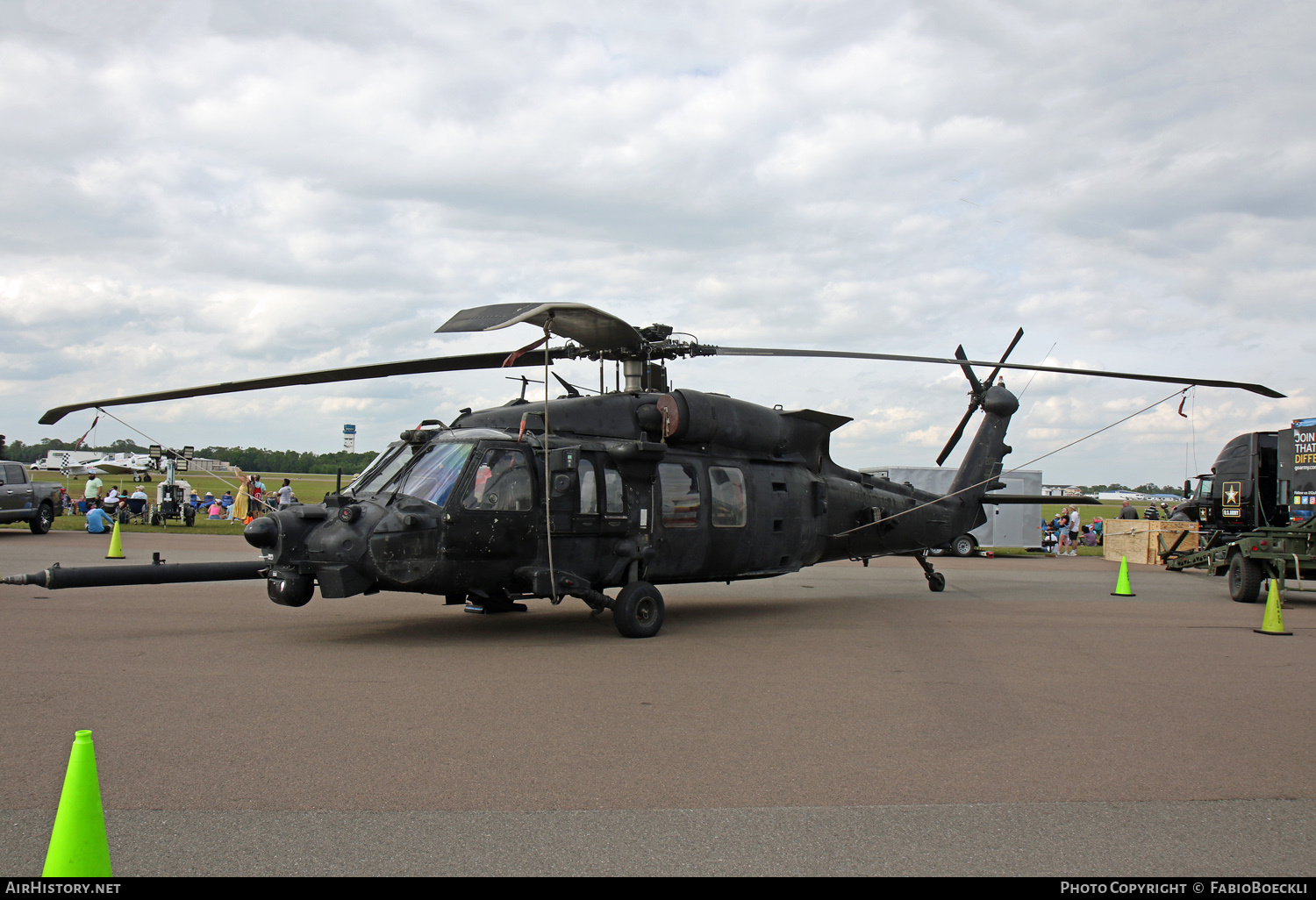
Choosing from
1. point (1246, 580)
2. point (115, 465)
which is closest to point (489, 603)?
point (1246, 580)

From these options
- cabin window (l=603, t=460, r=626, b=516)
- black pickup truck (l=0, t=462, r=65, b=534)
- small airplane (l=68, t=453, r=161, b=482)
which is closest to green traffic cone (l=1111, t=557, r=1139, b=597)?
cabin window (l=603, t=460, r=626, b=516)

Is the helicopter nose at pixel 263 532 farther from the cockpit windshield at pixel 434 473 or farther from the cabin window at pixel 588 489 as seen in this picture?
the cabin window at pixel 588 489

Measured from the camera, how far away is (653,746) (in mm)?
5660

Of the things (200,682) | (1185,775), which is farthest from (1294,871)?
(200,682)

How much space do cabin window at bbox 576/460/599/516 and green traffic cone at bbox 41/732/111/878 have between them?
706 centimetres

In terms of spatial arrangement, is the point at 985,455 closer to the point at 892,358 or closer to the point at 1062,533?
the point at 892,358

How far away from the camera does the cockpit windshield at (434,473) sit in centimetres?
911

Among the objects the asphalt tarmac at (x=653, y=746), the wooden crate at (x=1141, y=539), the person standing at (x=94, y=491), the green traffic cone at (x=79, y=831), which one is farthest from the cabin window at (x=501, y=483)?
the person standing at (x=94, y=491)

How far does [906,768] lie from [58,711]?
5376mm

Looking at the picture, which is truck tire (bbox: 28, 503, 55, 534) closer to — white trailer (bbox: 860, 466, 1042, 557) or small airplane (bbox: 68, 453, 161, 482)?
white trailer (bbox: 860, 466, 1042, 557)

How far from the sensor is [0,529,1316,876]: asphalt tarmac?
4.02 meters

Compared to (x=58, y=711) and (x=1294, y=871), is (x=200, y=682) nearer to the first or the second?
(x=58, y=711)

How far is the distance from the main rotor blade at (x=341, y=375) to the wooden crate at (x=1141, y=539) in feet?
63.0

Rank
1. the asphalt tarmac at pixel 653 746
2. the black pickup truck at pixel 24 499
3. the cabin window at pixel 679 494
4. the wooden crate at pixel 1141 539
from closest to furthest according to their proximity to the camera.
→ the asphalt tarmac at pixel 653 746 → the cabin window at pixel 679 494 → the black pickup truck at pixel 24 499 → the wooden crate at pixel 1141 539
